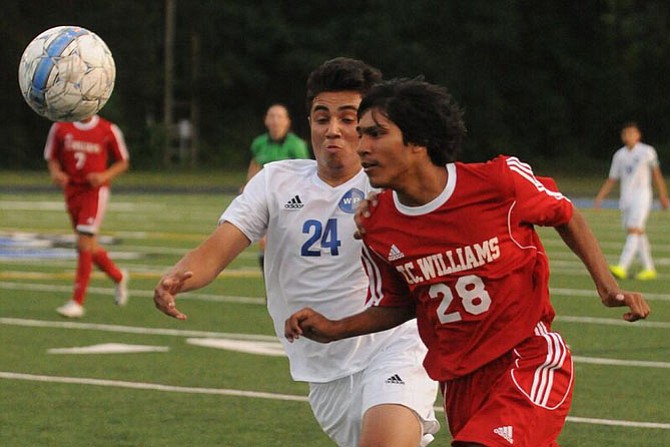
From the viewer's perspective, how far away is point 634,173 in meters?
20.4

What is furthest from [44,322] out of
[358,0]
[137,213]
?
[358,0]

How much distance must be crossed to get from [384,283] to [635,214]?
14.5 meters

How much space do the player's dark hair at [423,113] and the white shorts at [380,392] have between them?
103cm

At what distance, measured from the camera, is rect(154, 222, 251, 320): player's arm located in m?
5.63

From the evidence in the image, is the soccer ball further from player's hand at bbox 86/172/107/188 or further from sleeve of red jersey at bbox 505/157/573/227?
player's hand at bbox 86/172/107/188

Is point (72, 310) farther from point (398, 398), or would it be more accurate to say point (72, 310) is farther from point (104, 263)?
point (398, 398)

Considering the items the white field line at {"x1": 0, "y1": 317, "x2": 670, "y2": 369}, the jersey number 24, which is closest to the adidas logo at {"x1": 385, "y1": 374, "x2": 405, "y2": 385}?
the jersey number 24

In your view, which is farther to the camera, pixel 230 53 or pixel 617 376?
pixel 230 53

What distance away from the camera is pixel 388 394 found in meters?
6.13

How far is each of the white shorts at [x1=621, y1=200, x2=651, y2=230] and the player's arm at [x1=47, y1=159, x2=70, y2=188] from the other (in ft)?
25.7

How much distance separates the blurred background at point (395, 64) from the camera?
5781 cm

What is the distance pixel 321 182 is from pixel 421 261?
1.11 meters

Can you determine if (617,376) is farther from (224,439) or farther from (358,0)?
(358,0)

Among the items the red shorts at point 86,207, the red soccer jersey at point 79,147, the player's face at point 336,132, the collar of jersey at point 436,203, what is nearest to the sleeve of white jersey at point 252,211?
the player's face at point 336,132
